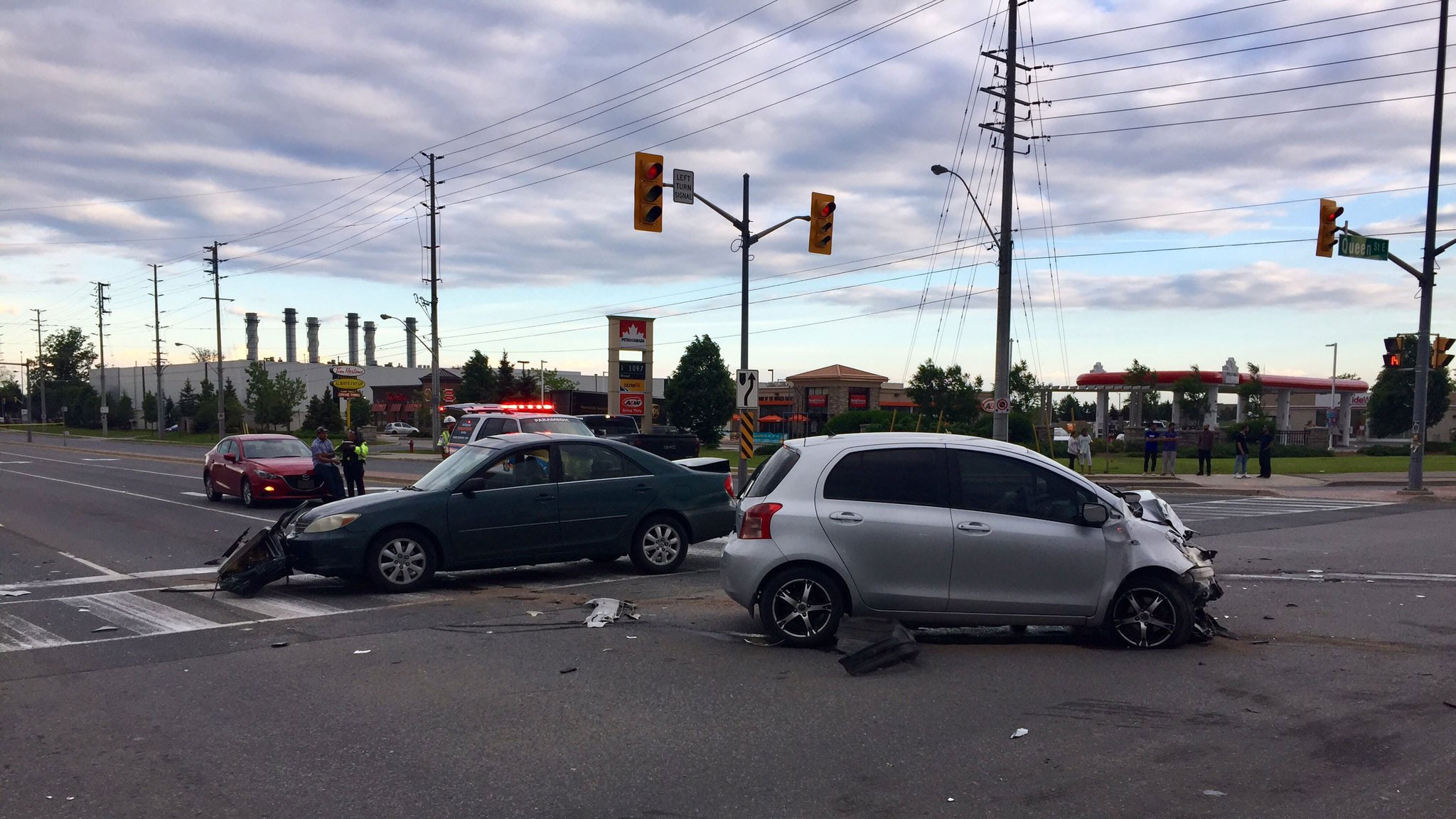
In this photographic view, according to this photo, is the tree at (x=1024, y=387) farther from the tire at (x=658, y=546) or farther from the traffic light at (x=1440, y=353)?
the tire at (x=658, y=546)

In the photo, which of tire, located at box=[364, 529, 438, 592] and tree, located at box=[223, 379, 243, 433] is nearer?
tire, located at box=[364, 529, 438, 592]

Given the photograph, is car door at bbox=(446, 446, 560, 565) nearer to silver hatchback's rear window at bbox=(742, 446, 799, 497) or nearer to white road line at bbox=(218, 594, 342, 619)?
white road line at bbox=(218, 594, 342, 619)

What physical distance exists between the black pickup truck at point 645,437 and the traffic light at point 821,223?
7392 mm

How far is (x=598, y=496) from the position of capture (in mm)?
11266

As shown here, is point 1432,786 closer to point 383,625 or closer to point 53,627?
point 383,625

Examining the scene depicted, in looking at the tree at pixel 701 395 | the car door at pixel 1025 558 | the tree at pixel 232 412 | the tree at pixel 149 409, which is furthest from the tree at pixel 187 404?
the car door at pixel 1025 558

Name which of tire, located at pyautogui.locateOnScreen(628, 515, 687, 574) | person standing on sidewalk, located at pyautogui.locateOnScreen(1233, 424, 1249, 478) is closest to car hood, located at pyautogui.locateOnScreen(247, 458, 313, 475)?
tire, located at pyautogui.locateOnScreen(628, 515, 687, 574)

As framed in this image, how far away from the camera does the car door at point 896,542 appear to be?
773cm

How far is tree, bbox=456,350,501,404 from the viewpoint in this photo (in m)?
82.8

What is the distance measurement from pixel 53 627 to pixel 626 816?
22.2 feet

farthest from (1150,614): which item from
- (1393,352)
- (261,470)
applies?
(1393,352)

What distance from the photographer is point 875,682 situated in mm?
6938

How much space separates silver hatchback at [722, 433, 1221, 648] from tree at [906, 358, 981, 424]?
53.6 metres

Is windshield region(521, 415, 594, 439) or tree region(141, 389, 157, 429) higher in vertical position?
windshield region(521, 415, 594, 439)
